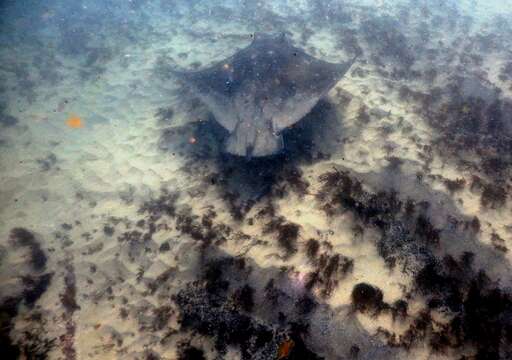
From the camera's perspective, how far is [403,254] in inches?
200

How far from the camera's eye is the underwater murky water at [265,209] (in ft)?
15.0

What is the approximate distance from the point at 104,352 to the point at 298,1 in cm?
1599

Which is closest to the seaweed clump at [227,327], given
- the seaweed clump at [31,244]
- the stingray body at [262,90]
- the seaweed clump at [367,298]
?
the seaweed clump at [367,298]

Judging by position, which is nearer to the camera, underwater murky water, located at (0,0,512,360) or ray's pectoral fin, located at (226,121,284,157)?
underwater murky water, located at (0,0,512,360)

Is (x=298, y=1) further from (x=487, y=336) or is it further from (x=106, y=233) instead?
(x=487, y=336)

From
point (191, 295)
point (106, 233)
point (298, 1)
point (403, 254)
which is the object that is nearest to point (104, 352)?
point (191, 295)

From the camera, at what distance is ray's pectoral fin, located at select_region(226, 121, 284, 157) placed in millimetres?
5855

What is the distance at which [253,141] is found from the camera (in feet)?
19.5

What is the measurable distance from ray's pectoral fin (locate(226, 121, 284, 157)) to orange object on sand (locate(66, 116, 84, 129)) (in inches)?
213

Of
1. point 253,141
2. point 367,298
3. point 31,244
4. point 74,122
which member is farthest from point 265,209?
point 74,122

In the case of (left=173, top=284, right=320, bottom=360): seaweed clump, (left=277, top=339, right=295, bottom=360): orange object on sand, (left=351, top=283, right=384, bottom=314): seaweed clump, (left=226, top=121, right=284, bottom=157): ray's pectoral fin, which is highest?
(left=226, top=121, right=284, bottom=157): ray's pectoral fin

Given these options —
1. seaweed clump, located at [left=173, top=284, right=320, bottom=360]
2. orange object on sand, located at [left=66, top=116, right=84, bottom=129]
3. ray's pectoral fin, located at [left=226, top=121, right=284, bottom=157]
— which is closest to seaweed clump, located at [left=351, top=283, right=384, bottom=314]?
seaweed clump, located at [left=173, top=284, right=320, bottom=360]

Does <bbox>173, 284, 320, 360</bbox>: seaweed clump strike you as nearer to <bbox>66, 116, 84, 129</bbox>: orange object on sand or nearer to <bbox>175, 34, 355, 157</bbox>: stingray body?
<bbox>175, 34, 355, 157</bbox>: stingray body

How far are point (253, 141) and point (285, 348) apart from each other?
3.40 metres
